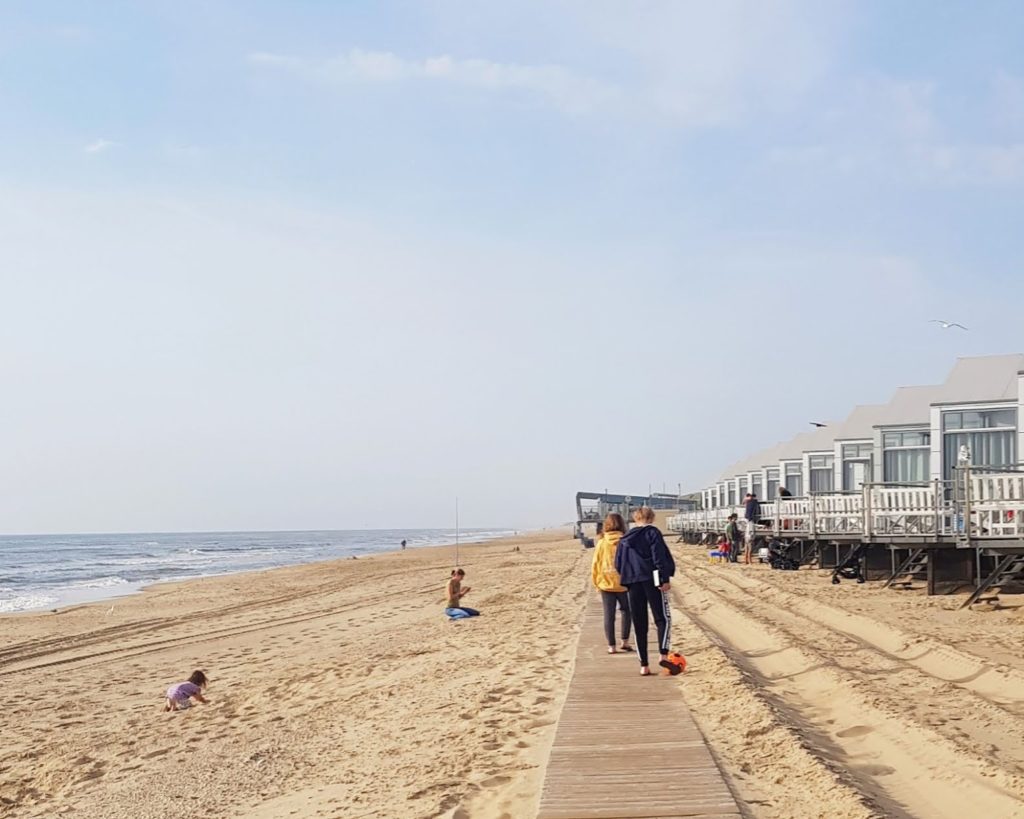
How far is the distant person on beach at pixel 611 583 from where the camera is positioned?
1064 cm

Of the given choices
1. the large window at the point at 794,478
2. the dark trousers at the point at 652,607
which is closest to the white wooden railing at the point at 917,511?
the dark trousers at the point at 652,607

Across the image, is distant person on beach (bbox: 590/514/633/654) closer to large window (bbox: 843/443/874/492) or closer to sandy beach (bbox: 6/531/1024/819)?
sandy beach (bbox: 6/531/1024/819)

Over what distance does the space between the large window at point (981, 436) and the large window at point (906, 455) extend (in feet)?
8.96

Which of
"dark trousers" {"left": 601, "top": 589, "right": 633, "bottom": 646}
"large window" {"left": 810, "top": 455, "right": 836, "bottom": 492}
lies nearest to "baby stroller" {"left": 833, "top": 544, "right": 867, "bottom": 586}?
"dark trousers" {"left": 601, "top": 589, "right": 633, "bottom": 646}

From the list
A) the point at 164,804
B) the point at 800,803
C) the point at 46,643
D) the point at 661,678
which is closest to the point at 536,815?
the point at 800,803

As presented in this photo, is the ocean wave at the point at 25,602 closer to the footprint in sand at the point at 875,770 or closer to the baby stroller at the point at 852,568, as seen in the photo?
the baby stroller at the point at 852,568

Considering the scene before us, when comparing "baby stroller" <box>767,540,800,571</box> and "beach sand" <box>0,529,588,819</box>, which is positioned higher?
"baby stroller" <box>767,540,800,571</box>

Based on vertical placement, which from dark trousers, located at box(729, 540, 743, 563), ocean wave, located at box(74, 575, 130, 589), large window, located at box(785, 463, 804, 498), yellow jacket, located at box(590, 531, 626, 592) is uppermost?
large window, located at box(785, 463, 804, 498)

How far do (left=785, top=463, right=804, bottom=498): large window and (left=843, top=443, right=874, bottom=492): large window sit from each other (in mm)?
7537

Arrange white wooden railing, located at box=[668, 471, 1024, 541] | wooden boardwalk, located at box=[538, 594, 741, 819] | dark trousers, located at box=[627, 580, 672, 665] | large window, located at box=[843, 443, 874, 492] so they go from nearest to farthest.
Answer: wooden boardwalk, located at box=[538, 594, 741, 819] → dark trousers, located at box=[627, 580, 672, 665] → white wooden railing, located at box=[668, 471, 1024, 541] → large window, located at box=[843, 443, 874, 492]

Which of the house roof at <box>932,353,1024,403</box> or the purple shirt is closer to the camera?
the purple shirt

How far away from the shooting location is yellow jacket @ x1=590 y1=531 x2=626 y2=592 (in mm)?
10680

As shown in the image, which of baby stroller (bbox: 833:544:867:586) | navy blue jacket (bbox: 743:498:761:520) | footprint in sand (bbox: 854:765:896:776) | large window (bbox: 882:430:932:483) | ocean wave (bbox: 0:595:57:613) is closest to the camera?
footprint in sand (bbox: 854:765:896:776)

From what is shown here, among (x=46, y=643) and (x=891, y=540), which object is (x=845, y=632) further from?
(x=46, y=643)
